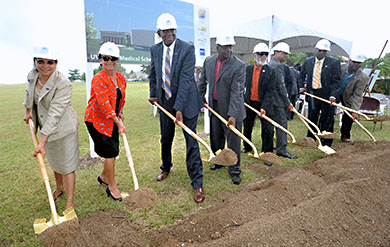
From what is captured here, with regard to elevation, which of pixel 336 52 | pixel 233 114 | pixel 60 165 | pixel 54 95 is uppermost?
pixel 336 52

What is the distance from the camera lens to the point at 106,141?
2.88 meters

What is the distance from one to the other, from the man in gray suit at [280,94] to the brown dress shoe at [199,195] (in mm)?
2122

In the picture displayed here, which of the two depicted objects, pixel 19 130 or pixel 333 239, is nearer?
pixel 333 239

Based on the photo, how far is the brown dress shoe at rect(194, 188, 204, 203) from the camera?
306 centimetres

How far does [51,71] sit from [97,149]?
98cm

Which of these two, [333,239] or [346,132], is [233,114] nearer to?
[333,239]

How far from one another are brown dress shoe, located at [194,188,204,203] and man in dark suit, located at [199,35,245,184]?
0.68 m

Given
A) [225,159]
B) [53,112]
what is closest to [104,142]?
[53,112]

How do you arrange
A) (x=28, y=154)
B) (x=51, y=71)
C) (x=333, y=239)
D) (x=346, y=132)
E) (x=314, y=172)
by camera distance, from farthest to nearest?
1. (x=346, y=132)
2. (x=28, y=154)
3. (x=314, y=172)
4. (x=51, y=71)
5. (x=333, y=239)

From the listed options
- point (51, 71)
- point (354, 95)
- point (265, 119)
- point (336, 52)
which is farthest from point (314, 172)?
point (336, 52)

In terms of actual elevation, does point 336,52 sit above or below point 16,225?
above

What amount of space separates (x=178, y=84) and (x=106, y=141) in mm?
1095

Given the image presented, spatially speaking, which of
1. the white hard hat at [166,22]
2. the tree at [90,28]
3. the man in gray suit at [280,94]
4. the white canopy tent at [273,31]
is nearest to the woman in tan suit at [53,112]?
the white hard hat at [166,22]

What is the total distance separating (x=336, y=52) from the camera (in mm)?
13070
